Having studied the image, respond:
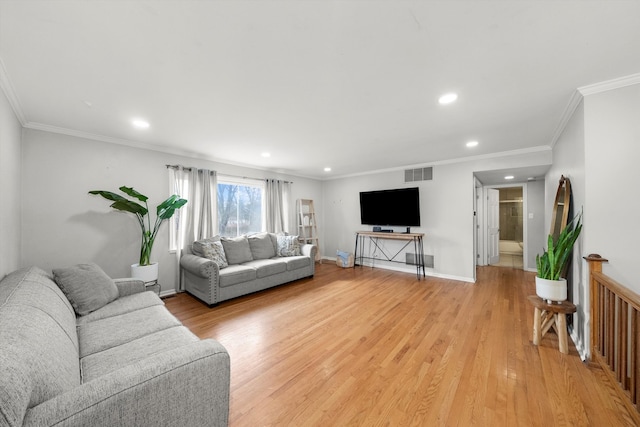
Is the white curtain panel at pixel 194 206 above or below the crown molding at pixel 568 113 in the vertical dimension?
below

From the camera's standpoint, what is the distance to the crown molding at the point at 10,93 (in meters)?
1.82

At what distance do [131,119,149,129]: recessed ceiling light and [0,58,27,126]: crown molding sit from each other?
860mm

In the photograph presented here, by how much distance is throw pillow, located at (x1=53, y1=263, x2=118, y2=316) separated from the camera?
2.01 metres

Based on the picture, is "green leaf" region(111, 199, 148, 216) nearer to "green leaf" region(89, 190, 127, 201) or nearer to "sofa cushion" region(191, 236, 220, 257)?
"green leaf" region(89, 190, 127, 201)

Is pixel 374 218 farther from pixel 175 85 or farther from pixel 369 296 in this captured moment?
pixel 175 85

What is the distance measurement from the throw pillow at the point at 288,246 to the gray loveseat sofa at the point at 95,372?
305cm

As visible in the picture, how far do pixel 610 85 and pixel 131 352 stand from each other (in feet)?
13.4

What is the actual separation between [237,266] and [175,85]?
9.11 feet

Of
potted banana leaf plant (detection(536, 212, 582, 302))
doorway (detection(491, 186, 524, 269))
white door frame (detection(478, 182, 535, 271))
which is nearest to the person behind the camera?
potted banana leaf plant (detection(536, 212, 582, 302))

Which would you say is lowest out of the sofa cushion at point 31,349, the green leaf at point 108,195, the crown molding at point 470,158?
the sofa cushion at point 31,349

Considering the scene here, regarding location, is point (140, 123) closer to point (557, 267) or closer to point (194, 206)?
point (194, 206)

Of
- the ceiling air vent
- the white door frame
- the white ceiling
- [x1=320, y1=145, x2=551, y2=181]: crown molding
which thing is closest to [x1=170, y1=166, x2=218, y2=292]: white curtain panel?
the white ceiling

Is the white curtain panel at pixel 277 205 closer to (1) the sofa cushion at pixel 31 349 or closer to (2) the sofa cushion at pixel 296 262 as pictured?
(2) the sofa cushion at pixel 296 262

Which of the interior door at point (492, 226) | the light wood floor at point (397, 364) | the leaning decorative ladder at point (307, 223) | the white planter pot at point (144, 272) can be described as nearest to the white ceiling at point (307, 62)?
the white planter pot at point (144, 272)
